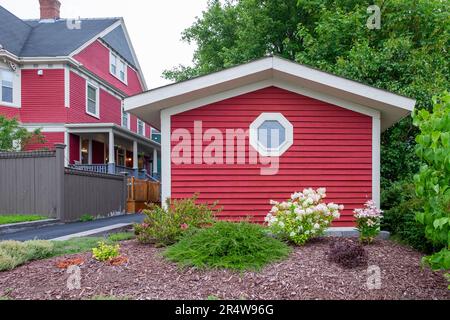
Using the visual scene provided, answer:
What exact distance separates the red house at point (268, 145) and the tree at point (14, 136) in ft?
27.4

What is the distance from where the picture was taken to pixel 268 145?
7496mm

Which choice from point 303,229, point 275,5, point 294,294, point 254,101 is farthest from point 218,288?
point 275,5

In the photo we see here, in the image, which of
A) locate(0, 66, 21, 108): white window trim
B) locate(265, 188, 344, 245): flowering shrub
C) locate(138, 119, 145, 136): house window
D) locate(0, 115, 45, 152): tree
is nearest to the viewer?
locate(265, 188, 344, 245): flowering shrub

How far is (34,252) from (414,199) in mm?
5772

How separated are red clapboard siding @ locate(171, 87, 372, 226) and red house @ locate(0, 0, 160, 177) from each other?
9723 mm

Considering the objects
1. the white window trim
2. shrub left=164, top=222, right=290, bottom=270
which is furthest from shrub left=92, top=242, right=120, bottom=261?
the white window trim

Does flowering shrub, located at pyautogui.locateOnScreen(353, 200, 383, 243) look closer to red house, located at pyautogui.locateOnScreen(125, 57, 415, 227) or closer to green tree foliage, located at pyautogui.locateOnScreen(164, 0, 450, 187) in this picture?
red house, located at pyautogui.locateOnScreen(125, 57, 415, 227)

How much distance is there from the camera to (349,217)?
24.5ft

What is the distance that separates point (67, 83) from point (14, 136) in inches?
142

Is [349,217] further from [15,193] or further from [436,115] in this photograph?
[15,193]

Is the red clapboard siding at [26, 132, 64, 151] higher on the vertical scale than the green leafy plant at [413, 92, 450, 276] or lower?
higher

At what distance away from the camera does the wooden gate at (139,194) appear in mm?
15555

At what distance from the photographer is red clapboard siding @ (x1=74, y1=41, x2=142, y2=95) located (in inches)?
703
